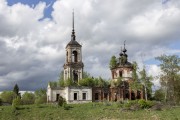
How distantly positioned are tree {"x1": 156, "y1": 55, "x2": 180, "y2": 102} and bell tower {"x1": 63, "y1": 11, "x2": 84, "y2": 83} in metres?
14.8

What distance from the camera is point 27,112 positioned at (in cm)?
4028

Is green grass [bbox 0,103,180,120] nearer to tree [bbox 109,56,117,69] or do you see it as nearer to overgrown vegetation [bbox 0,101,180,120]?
overgrown vegetation [bbox 0,101,180,120]

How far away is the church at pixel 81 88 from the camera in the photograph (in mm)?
57625

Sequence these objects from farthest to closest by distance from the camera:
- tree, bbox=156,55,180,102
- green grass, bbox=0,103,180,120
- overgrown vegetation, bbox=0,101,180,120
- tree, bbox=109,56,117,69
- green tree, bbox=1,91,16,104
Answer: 1. green tree, bbox=1,91,16,104
2. tree, bbox=109,56,117,69
3. tree, bbox=156,55,180,102
4. overgrown vegetation, bbox=0,101,180,120
5. green grass, bbox=0,103,180,120

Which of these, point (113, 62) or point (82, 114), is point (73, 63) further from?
point (82, 114)

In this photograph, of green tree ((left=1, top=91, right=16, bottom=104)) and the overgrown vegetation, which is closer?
the overgrown vegetation

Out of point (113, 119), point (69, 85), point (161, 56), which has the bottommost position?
point (113, 119)

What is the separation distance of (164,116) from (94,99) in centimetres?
2426

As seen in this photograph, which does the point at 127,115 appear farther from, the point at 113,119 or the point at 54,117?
the point at 54,117

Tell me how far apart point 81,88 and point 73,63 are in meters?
5.39

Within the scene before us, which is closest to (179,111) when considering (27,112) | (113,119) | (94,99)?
(113,119)

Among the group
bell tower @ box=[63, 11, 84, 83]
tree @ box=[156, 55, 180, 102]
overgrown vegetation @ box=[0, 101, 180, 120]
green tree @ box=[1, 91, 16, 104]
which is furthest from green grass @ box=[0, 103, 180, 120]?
green tree @ box=[1, 91, 16, 104]

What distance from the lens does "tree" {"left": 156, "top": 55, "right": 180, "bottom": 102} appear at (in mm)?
50969

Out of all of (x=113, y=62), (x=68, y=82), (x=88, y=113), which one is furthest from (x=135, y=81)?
(x=88, y=113)
